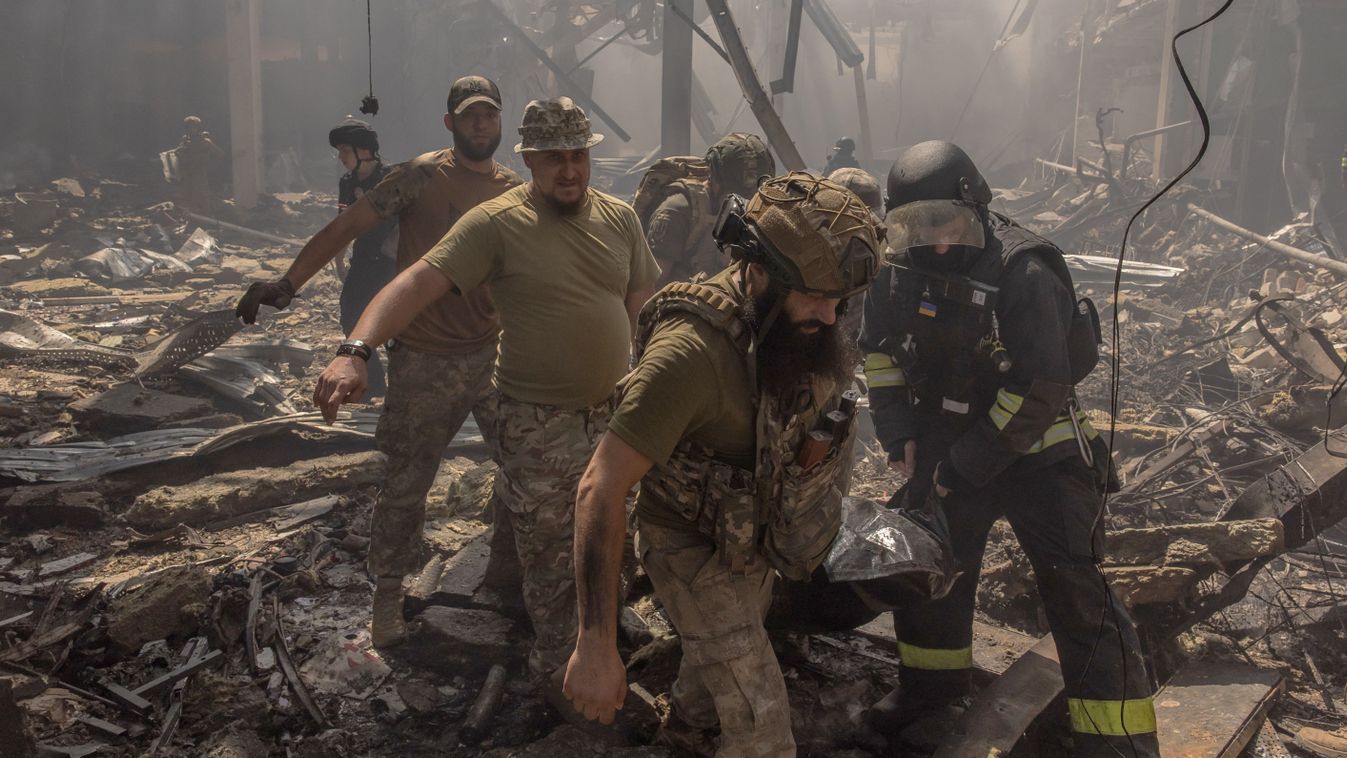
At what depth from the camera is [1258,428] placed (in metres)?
5.91

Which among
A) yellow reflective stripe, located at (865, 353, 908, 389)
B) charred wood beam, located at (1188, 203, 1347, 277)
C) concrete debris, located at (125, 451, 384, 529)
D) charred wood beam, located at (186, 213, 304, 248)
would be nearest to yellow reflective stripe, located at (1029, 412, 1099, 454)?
yellow reflective stripe, located at (865, 353, 908, 389)

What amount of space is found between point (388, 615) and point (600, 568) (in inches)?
77.6

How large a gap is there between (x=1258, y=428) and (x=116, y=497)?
673 cm

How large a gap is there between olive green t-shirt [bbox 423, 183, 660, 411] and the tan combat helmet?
1085 mm

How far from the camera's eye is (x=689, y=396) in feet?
6.87

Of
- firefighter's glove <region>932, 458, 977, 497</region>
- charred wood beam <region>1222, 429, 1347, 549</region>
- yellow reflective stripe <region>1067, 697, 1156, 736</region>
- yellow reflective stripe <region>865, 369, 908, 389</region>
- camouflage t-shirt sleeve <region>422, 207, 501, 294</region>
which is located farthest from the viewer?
charred wood beam <region>1222, 429, 1347, 549</region>

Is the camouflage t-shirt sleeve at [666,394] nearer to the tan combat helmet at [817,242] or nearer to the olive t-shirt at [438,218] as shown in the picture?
the tan combat helmet at [817,242]

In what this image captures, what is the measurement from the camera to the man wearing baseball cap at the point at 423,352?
3.69m

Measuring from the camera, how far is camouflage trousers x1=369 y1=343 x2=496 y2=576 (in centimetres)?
373

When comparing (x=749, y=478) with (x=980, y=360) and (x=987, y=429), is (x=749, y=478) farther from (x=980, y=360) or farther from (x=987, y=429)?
(x=980, y=360)

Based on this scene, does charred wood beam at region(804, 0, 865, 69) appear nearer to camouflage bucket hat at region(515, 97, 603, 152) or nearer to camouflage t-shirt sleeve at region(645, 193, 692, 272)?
camouflage t-shirt sleeve at region(645, 193, 692, 272)

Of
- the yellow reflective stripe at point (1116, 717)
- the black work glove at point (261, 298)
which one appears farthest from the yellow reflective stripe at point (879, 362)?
the black work glove at point (261, 298)

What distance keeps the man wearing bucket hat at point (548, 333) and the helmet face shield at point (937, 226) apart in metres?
1.03

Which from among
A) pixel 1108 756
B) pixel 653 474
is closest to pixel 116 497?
pixel 653 474
